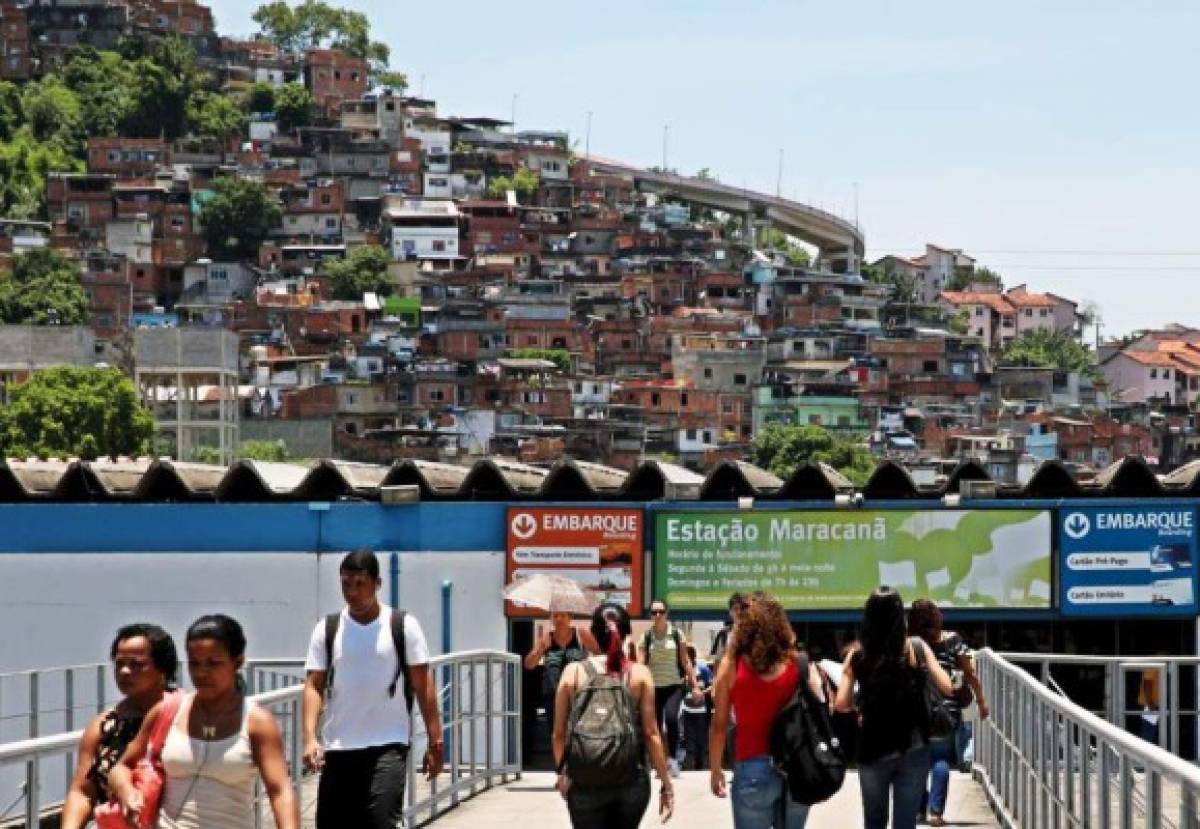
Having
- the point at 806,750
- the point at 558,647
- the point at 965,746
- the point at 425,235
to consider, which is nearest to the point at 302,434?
the point at 425,235

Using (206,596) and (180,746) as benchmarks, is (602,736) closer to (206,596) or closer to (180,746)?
(180,746)

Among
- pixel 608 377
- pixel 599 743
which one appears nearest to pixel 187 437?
pixel 608 377

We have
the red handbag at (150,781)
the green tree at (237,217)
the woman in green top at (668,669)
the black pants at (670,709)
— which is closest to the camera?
the red handbag at (150,781)

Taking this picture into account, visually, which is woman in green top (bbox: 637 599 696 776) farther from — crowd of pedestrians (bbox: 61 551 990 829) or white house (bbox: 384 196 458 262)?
white house (bbox: 384 196 458 262)

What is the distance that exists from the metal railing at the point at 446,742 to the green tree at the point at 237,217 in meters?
176

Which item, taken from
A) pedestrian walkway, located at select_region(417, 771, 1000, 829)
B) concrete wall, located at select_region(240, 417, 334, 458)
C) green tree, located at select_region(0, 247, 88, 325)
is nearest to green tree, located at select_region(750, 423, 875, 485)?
concrete wall, located at select_region(240, 417, 334, 458)

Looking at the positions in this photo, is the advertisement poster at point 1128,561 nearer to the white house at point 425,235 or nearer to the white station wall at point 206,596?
the white station wall at point 206,596

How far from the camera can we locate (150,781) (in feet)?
27.2

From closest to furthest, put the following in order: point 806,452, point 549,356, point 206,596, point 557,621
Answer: point 557,621 < point 206,596 < point 806,452 < point 549,356

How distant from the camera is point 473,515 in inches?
960

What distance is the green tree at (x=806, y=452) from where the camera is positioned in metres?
149

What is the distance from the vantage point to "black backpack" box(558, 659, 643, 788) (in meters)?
10.8

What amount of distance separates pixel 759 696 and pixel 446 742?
5.93 meters

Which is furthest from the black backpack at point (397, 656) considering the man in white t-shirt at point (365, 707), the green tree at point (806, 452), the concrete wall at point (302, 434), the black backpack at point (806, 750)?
the concrete wall at point (302, 434)
